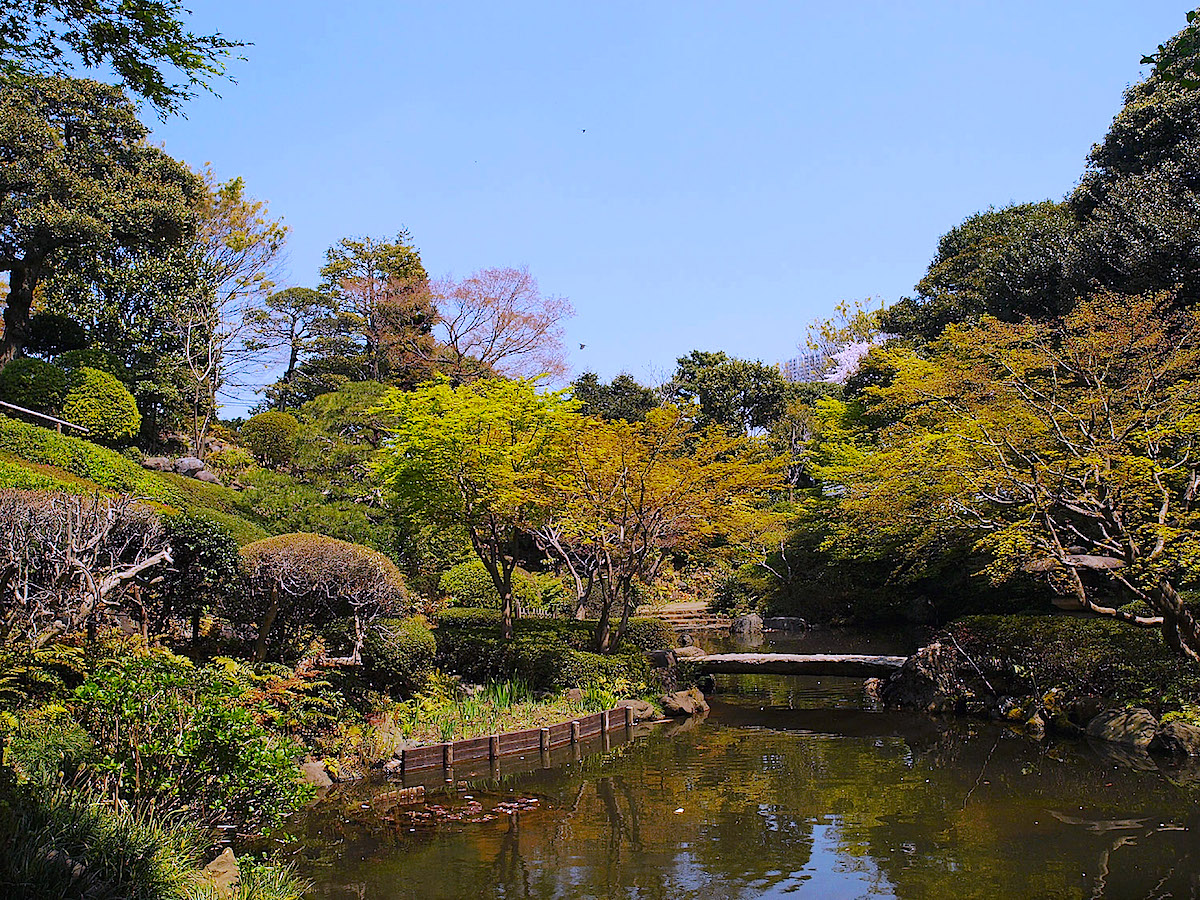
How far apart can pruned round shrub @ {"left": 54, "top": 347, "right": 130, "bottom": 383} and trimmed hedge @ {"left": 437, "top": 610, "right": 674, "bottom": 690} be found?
12533 millimetres

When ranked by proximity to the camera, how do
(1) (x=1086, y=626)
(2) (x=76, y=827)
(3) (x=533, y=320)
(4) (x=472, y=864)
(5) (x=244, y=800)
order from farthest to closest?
(3) (x=533, y=320), (1) (x=1086, y=626), (4) (x=472, y=864), (5) (x=244, y=800), (2) (x=76, y=827)

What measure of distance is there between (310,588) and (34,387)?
13617 mm

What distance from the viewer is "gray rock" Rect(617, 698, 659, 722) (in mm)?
12852

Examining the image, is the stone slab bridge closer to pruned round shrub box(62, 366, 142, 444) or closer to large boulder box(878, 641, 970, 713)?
large boulder box(878, 641, 970, 713)

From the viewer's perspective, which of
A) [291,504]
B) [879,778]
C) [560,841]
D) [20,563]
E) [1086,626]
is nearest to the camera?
[560,841]

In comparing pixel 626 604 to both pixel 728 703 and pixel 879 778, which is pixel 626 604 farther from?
pixel 879 778

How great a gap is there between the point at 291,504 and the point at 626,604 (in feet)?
23.2

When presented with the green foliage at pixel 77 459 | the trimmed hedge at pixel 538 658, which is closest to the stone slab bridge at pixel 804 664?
the trimmed hedge at pixel 538 658

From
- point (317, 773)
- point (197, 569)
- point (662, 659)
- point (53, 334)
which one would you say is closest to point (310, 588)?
point (197, 569)

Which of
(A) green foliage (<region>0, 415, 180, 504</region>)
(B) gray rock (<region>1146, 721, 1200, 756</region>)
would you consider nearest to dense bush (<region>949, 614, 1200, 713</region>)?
(B) gray rock (<region>1146, 721, 1200, 756</region>)

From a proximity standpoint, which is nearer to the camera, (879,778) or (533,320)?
(879,778)

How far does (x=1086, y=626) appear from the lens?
39.1 ft

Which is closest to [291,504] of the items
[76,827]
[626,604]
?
[626,604]

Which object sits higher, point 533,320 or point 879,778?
point 533,320
